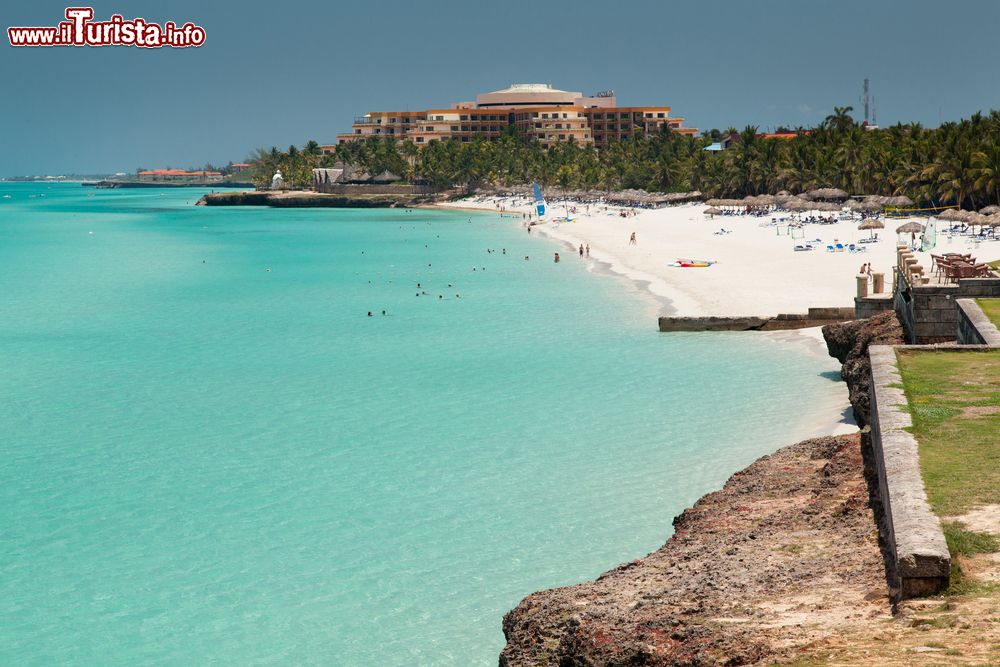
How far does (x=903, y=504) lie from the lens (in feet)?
31.8

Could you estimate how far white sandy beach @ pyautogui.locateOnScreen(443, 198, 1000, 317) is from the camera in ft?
143

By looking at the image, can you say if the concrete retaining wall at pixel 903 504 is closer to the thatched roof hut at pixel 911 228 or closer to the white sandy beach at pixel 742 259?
the white sandy beach at pixel 742 259

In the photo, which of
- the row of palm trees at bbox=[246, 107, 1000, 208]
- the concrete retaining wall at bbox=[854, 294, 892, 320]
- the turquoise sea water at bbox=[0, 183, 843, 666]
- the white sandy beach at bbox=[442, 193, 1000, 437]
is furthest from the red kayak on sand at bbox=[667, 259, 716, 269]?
the concrete retaining wall at bbox=[854, 294, 892, 320]

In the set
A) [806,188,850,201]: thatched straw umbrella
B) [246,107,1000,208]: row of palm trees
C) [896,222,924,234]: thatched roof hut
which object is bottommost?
[896,222,924,234]: thatched roof hut

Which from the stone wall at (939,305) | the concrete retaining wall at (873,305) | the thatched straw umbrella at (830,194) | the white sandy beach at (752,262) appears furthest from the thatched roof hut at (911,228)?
the stone wall at (939,305)

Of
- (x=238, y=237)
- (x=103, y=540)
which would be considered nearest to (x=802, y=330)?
(x=103, y=540)

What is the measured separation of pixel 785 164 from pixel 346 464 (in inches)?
4206

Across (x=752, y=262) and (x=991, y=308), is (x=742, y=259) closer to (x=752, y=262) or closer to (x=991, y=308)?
(x=752, y=262)

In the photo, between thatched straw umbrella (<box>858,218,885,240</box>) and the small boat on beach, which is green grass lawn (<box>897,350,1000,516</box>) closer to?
the small boat on beach

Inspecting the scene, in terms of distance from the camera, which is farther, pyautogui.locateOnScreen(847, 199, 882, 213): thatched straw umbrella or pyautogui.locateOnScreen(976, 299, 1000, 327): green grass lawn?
pyautogui.locateOnScreen(847, 199, 882, 213): thatched straw umbrella

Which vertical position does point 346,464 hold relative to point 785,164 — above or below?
below

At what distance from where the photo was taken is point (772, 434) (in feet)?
76.8

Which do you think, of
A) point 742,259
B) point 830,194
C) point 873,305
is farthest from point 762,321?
point 830,194

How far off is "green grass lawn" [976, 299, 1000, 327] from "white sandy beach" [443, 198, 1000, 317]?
17.5m
